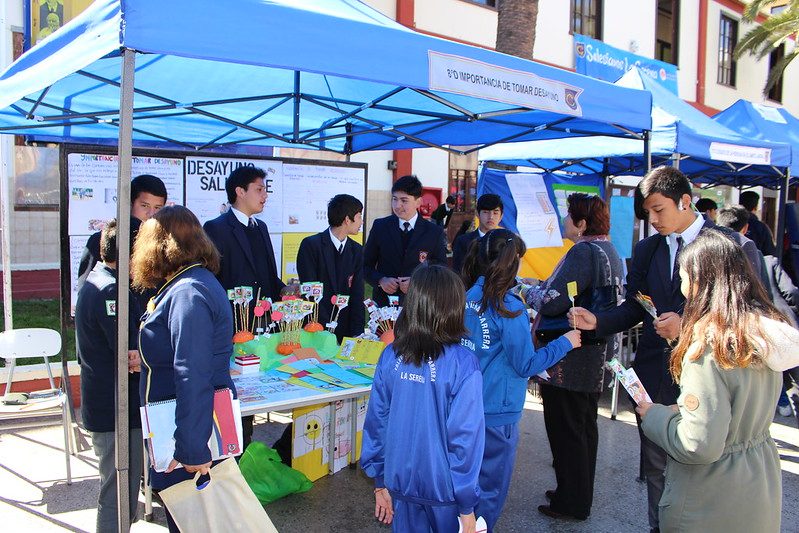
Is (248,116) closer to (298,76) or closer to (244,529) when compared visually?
(298,76)

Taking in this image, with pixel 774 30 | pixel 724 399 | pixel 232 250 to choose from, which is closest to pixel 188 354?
pixel 724 399

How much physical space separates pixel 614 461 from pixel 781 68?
17281 millimetres

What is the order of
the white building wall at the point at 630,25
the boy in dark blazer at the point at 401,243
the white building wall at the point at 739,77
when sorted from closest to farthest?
the boy in dark blazer at the point at 401,243 → the white building wall at the point at 630,25 → the white building wall at the point at 739,77

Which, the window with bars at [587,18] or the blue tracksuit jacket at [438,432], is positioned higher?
the window with bars at [587,18]

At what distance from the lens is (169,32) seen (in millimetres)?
2174

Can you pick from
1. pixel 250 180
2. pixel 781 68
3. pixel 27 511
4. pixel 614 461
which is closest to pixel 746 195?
pixel 614 461

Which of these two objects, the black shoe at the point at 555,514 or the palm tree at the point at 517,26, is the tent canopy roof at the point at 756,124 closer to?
the palm tree at the point at 517,26

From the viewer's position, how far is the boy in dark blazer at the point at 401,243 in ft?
16.0

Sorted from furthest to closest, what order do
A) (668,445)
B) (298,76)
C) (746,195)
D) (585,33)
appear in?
(585,33) < (746,195) < (298,76) < (668,445)

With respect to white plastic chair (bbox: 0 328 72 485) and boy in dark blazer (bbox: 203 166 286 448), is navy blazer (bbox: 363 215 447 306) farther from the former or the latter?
white plastic chair (bbox: 0 328 72 485)

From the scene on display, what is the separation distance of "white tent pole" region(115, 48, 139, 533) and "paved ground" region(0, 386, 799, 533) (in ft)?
3.73

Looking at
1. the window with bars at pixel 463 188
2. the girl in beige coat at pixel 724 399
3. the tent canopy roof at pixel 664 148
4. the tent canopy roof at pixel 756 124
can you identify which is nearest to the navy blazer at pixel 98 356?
the girl in beige coat at pixel 724 399

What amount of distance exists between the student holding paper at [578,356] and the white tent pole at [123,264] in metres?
2.15

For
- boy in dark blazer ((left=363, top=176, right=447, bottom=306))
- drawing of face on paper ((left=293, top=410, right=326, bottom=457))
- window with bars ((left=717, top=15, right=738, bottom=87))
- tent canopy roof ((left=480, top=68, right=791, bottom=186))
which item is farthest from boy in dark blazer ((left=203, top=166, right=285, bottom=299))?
window with bars ((left=717, top=15, right=738, bottom=87))
